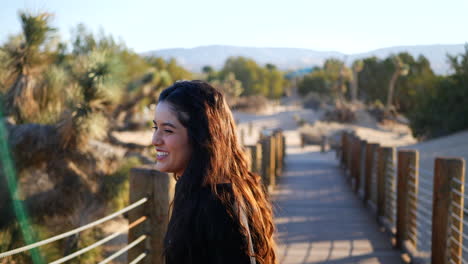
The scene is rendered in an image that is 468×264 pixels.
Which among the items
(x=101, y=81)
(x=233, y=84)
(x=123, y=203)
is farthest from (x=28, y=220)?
(x=233, y=84)

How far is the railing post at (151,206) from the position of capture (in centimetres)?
332

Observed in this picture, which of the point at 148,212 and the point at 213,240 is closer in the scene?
the point at 213,240

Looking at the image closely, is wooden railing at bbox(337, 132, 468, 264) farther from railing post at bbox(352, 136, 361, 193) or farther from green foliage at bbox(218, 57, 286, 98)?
green foliage at bbox(218, 57, 286, 98)

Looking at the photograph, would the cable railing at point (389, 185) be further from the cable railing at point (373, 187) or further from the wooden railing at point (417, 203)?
the cable railing at point (373, 187)

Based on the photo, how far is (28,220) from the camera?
7844mm

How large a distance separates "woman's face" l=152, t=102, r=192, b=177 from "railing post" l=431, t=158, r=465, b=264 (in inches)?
119

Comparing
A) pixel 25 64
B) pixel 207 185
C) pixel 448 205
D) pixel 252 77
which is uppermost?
pixel 252 77

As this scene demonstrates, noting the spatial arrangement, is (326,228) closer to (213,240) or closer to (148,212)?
(148,212)

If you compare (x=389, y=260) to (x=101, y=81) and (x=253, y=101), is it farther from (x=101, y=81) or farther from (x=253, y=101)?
(x=253, y=101)

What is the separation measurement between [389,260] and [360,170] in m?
4.86

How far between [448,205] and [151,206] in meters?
2.40

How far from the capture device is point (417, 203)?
6293 mm

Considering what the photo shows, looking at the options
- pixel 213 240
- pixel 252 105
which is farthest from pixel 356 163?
pixel 252 105

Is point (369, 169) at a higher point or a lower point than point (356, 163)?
higher
